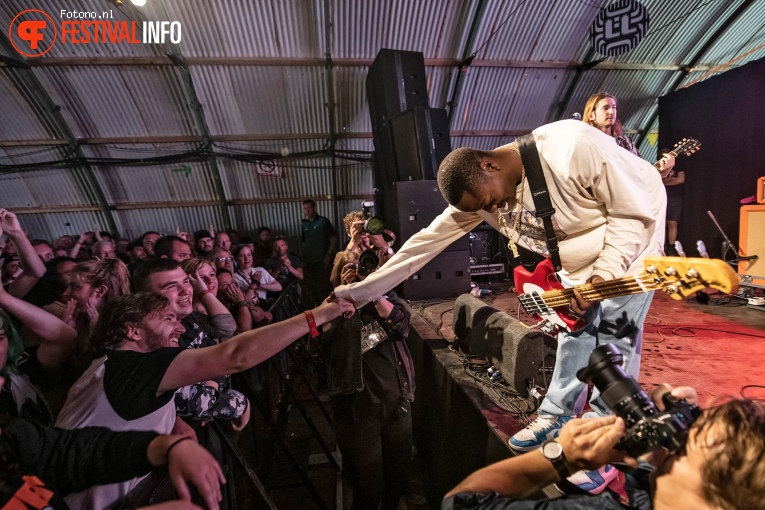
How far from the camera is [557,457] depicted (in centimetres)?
110

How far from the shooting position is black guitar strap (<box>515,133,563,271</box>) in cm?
191

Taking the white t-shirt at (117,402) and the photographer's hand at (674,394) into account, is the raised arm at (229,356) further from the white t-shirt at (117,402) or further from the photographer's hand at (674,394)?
the photographer's hand at (674,394)

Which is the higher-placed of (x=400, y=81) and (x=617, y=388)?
(x=400, y=81)

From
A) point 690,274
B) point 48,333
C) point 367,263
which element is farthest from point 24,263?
point 690,274

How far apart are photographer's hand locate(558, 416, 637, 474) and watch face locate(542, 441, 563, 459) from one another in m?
0.01

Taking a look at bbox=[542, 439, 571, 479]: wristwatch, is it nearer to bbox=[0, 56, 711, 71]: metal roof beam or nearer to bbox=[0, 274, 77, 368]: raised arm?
bbox=[0, 274, 77, 368]: raised arm

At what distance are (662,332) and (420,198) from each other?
3.47 meters

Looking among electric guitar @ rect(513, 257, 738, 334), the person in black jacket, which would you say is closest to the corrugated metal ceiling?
the person in black jacket

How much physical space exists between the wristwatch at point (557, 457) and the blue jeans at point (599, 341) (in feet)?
3.51

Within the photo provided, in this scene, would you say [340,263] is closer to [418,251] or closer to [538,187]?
[418,251]

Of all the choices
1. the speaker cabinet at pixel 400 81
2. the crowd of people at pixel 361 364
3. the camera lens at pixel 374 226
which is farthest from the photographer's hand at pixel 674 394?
the speaker cabinet at pixel 400 81

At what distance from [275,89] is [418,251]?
7.49 meters

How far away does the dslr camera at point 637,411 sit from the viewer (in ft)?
3.06

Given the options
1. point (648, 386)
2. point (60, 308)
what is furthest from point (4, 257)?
point (648, 386)
